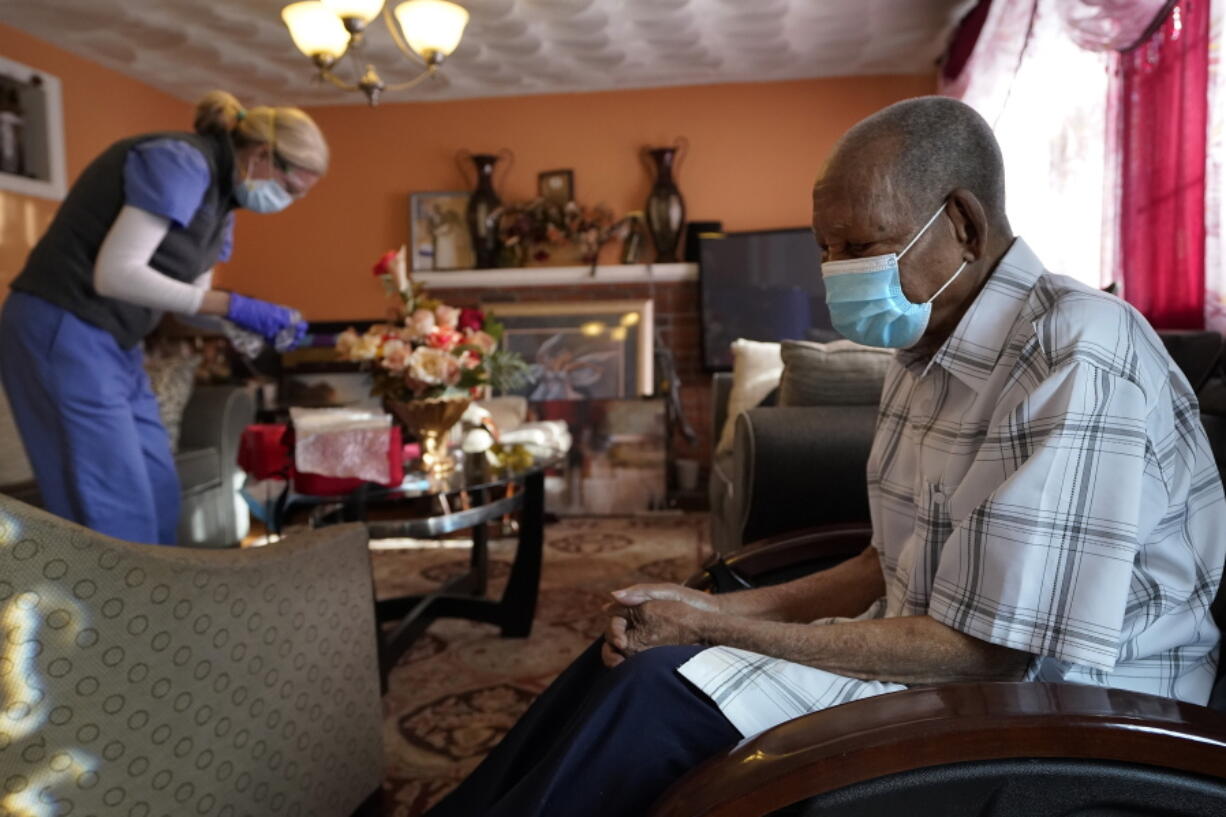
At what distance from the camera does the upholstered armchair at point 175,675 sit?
876mm

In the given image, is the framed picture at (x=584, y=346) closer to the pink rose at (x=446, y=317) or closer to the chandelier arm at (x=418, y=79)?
the chandelier arm at (x=418, y=79)

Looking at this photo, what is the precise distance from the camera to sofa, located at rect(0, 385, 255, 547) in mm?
3385

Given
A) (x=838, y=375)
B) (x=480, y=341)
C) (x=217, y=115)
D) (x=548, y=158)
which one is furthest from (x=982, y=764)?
(x=548, y=158)

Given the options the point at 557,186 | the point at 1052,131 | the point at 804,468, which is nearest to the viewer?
the point at 804,468

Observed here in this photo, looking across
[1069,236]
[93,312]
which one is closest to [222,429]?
[93,312]

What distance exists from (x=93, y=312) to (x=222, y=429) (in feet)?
5.73

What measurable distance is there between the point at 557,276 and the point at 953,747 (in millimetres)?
4522

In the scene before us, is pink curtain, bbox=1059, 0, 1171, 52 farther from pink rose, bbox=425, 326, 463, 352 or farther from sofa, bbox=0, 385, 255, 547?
sofa, bbox=0, 385, 255, 547

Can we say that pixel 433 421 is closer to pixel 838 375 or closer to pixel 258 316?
pixel 258 316

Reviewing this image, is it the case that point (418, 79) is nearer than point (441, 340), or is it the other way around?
point (441, 340)

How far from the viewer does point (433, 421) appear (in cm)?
223

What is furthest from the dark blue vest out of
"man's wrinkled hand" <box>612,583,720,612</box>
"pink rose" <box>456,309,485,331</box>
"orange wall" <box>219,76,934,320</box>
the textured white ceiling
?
"orange wall" <box>219,76,934,320</box>

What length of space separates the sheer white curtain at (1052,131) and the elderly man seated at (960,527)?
1.71 meters

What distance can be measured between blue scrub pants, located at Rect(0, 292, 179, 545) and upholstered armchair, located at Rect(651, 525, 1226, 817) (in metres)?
1.74
